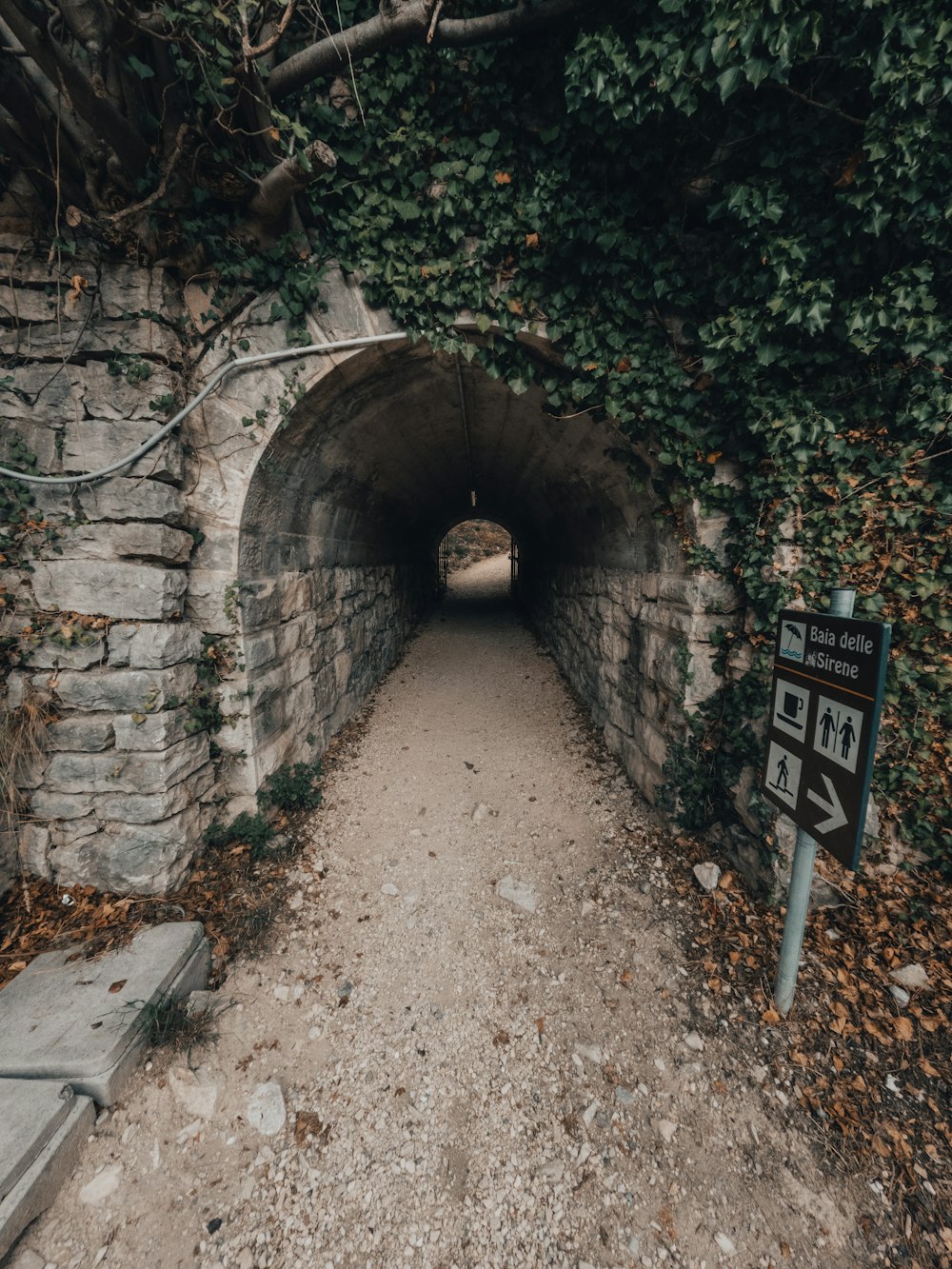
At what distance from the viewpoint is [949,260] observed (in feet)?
7.00

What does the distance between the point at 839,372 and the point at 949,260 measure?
541 millimetres

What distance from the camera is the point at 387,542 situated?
6.53m

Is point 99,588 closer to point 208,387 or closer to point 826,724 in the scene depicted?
point 208,387

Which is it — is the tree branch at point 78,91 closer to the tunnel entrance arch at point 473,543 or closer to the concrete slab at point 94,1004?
the concrete slab at point 94,1004

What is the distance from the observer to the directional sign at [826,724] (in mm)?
1586

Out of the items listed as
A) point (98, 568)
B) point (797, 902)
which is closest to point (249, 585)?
point (98, 568)

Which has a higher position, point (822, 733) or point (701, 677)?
point (822, 733)

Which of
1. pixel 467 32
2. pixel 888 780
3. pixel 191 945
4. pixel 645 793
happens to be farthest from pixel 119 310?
pixel 888 780

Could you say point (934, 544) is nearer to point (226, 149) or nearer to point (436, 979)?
point (436, 979)

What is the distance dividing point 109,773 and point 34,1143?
1567 mm

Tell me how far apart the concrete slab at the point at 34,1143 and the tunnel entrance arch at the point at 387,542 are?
5.25 feet

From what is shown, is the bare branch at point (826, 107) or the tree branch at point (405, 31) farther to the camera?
the tree branch at point (405, 31)

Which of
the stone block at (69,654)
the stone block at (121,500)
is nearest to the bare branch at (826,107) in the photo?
the stone block at (121,500)

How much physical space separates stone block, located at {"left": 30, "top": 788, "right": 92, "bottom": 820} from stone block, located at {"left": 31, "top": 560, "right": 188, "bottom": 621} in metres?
1.10
